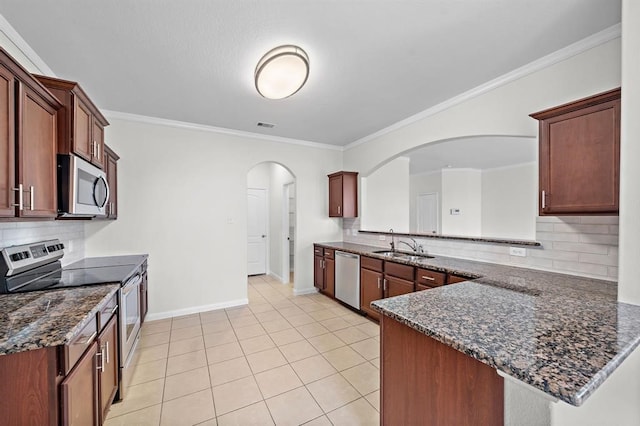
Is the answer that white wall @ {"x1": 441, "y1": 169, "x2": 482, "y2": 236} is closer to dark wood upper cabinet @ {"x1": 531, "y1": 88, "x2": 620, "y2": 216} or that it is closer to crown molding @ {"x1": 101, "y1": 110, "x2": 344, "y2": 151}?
crown molding @ {"x1": 101, "y1": 110, "x2": 344, "y2": 151}

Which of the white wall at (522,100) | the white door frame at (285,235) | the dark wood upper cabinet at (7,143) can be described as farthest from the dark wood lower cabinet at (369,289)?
the dark wood upper cabinet at (7,143)

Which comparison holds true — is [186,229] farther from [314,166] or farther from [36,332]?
[36,332]

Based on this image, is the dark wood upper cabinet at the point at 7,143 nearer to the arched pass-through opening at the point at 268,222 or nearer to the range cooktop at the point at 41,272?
the range cooktop at the point at 41,272

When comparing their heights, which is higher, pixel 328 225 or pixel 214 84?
pixel 214 84

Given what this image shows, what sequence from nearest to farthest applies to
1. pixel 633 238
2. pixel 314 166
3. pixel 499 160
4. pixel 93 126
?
pixel 633 238
pixel 93 126
pixel 314 166
pixel 499 160

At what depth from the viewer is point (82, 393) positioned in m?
1.36

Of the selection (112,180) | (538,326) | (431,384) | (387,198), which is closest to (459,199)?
(387,198)

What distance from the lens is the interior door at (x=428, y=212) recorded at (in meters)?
8.03

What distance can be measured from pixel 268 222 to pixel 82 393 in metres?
5.00

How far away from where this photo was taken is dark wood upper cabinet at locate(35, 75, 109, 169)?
6.01ft

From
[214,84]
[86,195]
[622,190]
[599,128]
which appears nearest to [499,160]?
[599,128]

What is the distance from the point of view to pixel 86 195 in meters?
2.06

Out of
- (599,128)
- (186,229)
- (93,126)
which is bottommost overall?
(186,229)

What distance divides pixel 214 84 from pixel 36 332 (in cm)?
238
